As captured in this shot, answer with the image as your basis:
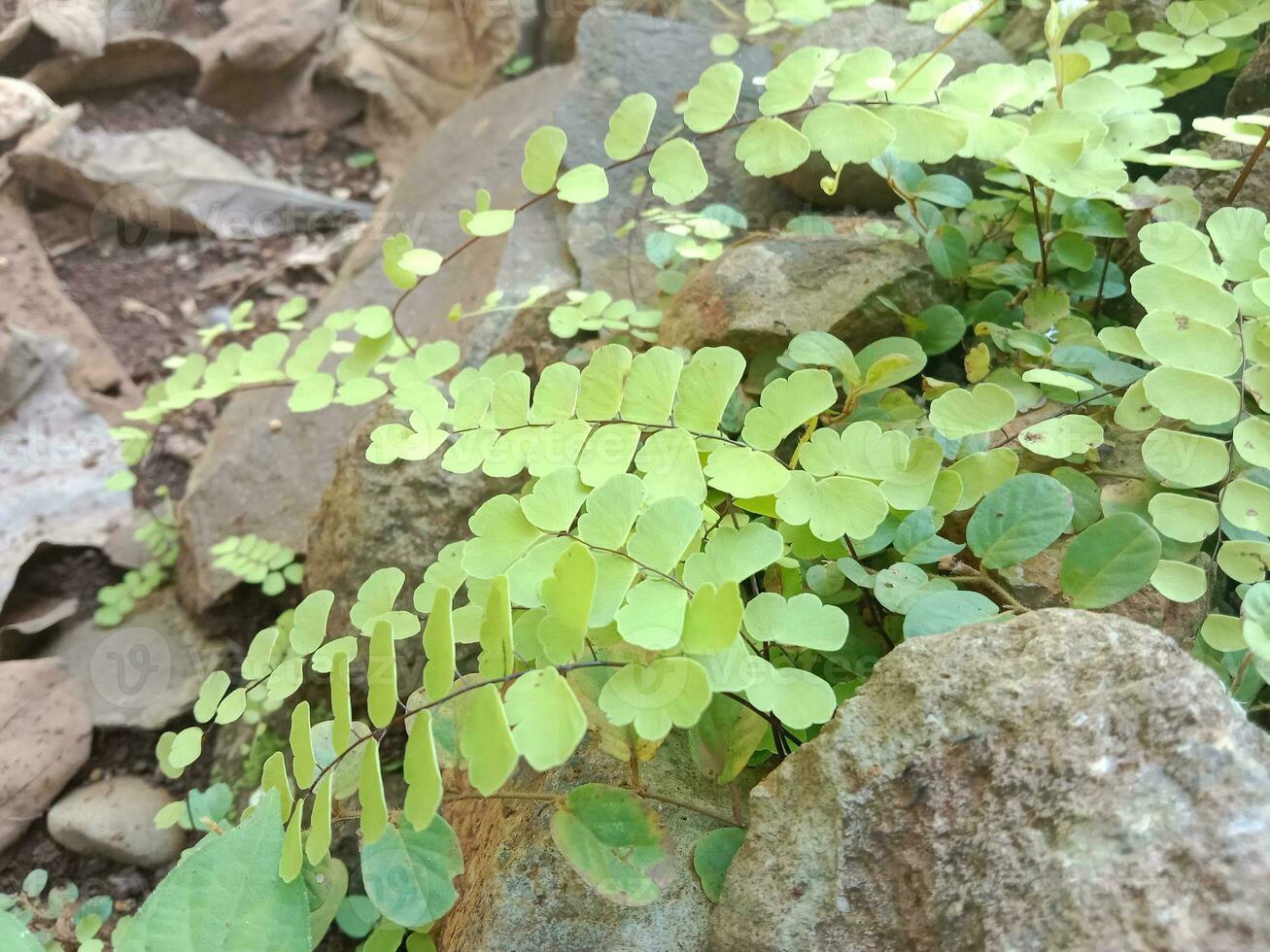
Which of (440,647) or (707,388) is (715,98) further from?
(440,647)

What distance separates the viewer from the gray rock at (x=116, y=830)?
1589 mm

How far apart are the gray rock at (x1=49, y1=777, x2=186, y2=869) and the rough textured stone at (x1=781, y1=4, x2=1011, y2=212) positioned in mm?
1733

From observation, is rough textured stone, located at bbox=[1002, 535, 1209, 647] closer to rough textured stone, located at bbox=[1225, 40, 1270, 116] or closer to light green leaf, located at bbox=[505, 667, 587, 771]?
light green leaf, located at bbox=[505, 667, 587, 771]

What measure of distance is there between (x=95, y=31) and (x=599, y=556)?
368 centimetres

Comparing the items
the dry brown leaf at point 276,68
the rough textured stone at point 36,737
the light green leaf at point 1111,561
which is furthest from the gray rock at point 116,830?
the dry brown leaf at point 276,68

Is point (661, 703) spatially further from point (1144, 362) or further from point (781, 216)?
point (781, 216)

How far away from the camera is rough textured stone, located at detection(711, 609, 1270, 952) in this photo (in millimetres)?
554

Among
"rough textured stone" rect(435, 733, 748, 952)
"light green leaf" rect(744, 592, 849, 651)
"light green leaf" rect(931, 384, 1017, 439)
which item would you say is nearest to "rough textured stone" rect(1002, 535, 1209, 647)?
"light green leaf" rect(931, 384, 1017, 439)

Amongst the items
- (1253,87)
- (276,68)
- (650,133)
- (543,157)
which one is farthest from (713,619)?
(276,68)

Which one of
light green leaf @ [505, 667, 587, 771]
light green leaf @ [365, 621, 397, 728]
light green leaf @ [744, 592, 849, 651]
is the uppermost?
light green leaf @ [505, 667, 587, 771]

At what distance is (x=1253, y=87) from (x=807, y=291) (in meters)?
0.70

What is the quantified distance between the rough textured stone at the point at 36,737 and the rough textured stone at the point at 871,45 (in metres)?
1.82

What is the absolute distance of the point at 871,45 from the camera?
5.59 feet

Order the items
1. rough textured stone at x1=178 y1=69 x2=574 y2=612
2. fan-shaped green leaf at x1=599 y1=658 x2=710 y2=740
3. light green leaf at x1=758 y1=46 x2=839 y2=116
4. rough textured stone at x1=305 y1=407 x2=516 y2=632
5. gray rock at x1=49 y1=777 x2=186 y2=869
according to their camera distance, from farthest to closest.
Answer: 1. rough textured stone at x1=178 y1=69 x2=574 y2=612
2. gray rock at x1=49 y1=777 x2=186 y2=869
3. rough textured stone at x1=305 y1=407 x2=516 y2=632
4. light green leaf at x1=758 y1=46 x2=839 y2=116
5. fan-shaped green leaf at x1=599 y1=658 x2=710 y2=740
